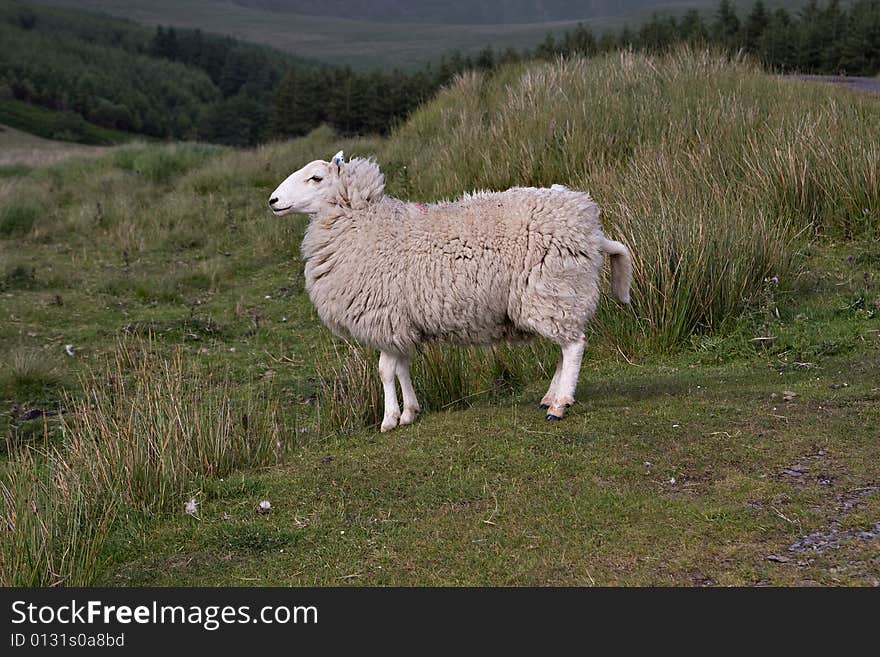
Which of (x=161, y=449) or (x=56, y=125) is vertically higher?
(x=161, y=449)

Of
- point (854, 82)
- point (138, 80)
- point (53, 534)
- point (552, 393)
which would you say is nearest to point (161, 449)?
point (53, 534)

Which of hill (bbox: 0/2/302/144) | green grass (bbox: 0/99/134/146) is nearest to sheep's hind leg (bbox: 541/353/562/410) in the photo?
hill (bbox: 0/2/302/144)

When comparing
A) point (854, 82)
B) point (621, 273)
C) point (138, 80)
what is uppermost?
point (854, 82)

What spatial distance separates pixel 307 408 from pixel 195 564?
371 cm

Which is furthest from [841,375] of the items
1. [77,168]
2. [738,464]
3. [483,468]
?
[77,168]

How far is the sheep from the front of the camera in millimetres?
6625

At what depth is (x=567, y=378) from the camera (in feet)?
22.1

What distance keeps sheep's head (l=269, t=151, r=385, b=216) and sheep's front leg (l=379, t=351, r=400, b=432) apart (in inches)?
43.6

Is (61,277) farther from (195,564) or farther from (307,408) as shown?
(195,564)

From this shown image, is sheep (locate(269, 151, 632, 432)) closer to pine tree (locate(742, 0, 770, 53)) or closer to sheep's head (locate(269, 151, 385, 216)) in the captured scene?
sheep's head (locate(269, 151, 385, 216))

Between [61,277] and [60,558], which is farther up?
[60,558]

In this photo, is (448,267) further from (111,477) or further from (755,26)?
(755,26)

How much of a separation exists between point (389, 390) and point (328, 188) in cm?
149

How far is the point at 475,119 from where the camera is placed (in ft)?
55.3
